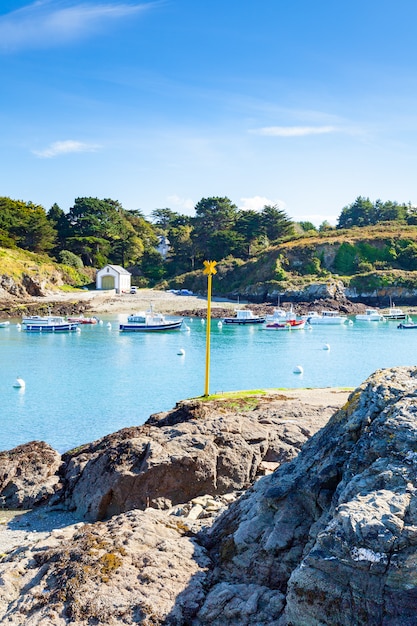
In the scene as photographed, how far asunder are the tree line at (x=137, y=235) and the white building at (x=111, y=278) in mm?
6275

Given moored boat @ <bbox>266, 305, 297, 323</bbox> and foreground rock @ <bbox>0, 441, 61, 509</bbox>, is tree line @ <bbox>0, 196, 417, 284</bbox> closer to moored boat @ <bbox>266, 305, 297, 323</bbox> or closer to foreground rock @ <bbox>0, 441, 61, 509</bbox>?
moored boat @ <bbox>266, 305, 297, 323</bbox>

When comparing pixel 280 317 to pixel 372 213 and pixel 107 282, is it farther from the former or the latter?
pixel 372 213

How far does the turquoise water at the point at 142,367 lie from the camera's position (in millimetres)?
26156

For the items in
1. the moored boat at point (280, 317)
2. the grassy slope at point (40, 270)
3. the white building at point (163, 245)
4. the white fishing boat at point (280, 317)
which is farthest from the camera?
the white building at point (163, 245)

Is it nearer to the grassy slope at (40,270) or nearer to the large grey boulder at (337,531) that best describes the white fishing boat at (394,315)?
the grassy slope at (40,270)

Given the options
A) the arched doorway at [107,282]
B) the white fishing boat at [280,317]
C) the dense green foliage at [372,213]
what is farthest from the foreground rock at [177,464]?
the dense green foliage at [372,213]

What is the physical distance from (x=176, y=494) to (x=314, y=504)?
5.87 metres

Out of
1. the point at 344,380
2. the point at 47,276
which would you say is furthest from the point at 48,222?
the point at 344,380

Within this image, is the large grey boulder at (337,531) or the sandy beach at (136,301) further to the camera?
the sandy beach at (136,301)

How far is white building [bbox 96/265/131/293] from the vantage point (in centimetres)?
9181

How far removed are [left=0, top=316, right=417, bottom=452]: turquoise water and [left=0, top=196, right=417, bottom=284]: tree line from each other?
31.9 m

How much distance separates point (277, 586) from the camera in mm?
6055

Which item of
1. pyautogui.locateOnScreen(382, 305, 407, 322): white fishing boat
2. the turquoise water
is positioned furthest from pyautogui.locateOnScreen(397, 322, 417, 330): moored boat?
pyautogui.locateOnScreen(382, 305, 407, 322): white fishing boat

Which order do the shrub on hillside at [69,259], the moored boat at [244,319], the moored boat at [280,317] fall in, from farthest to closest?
the shrub on hillside at [69,259], the moored boat at [244,319], the moored boat at [280,317]
